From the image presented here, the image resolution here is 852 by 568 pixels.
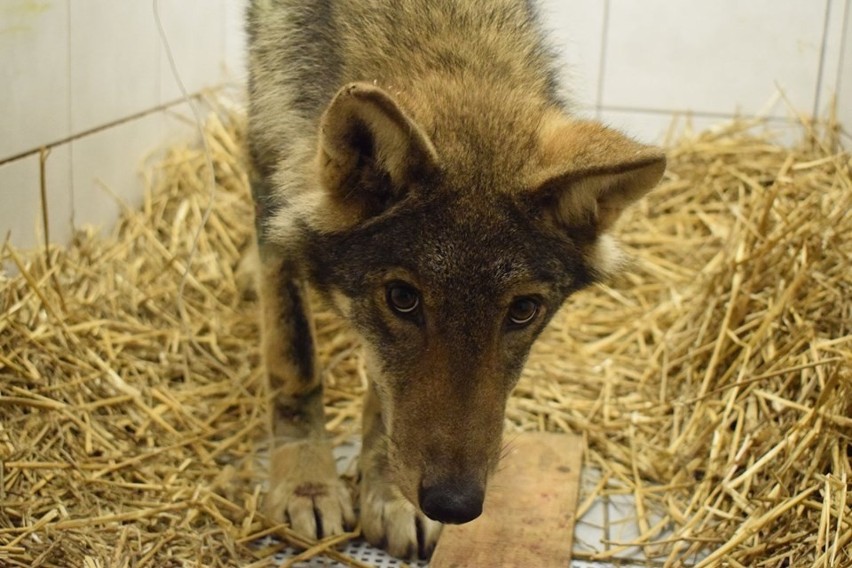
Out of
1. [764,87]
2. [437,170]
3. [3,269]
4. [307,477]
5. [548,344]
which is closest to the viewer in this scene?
[437,170]

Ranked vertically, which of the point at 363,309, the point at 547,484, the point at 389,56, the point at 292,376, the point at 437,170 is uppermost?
the point at 389,56

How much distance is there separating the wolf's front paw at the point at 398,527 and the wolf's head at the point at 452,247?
43 cm

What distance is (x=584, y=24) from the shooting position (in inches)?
204

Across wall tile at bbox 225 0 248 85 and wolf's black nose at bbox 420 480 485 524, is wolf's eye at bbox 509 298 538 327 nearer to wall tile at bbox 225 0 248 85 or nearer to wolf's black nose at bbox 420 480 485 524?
wolf's black nose at bbox 420 480 485 524

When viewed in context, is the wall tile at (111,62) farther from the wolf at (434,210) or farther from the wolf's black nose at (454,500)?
the wolf's black nose at (454,500)

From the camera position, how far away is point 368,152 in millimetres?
2070

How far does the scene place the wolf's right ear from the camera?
6.23 feet

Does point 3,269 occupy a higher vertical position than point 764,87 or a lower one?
lower

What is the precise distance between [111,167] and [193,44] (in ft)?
3.71

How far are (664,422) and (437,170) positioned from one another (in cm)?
155

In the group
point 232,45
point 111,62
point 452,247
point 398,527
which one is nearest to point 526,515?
point 398,527

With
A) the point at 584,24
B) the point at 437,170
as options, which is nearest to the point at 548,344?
the point at 437,170

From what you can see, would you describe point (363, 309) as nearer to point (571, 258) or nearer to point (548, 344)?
point (571, 258)

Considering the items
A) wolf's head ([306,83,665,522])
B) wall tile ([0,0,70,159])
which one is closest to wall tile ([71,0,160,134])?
wall tile ([0,0,70,159])
